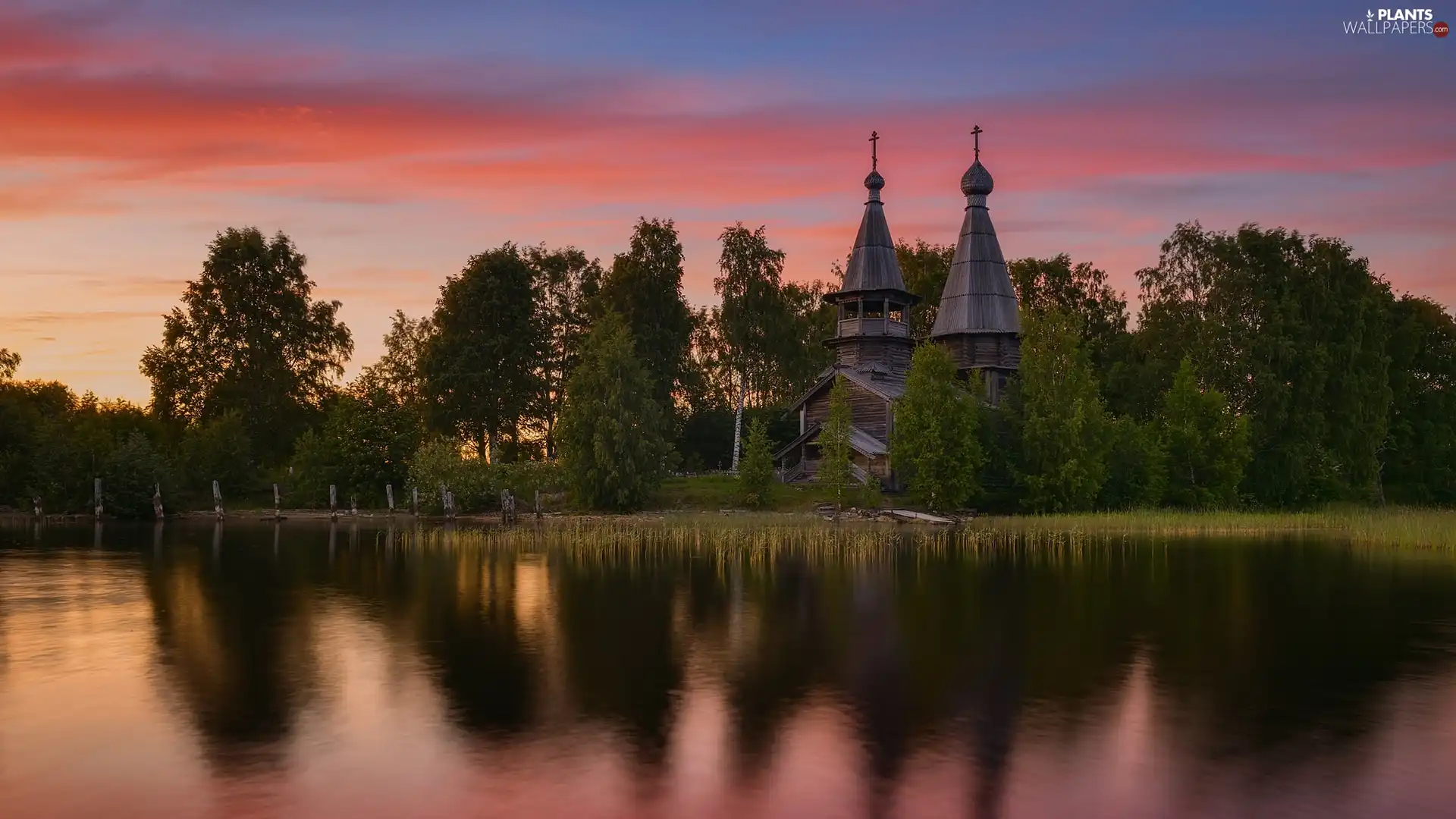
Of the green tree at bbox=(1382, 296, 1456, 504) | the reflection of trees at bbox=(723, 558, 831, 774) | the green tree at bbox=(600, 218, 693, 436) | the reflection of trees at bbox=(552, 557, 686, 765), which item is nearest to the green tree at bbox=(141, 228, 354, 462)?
the green tree at bbox=(600, 218, 693, 436)

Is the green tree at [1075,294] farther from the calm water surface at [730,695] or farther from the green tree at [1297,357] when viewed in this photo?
the calm water surface at [730,695]

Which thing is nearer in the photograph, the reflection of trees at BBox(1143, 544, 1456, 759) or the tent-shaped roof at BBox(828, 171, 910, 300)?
the reflection of trees at BBox(1143, 544, 1456, 759)

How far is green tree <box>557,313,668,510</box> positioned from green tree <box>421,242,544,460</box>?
17708 millimetres

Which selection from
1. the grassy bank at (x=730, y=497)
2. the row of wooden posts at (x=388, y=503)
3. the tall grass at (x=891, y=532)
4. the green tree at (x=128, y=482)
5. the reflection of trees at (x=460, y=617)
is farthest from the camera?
the green tree at (x=128, y=482)

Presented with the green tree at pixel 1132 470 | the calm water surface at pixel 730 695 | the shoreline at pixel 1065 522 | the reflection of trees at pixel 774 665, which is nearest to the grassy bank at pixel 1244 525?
the shoreline at pixel 1065 522

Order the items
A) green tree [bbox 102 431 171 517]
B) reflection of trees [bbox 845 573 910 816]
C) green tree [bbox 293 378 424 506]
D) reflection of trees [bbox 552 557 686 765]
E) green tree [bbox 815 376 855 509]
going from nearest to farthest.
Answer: reflection of trees [bbox 845 573 910 816], reflection of trees [bbox 552 557 686 765], green tree [bbox 815 376 855 509], green tree [bbox 102 431 171 517], green tree [bbox 293 378 424 506]

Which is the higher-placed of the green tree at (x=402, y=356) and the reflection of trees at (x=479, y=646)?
the green tree at (x=402, y=356)

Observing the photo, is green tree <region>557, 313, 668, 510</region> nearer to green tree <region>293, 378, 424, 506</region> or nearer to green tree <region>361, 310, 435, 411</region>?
green tree <region>293, 378, 424, 506</region>

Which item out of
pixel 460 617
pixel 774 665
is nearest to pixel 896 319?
pixel 460 617

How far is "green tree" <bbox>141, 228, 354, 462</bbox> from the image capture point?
262ft

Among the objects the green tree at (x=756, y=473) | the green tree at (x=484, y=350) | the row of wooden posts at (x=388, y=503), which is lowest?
the row of wooden posts at (x=388, y=503)

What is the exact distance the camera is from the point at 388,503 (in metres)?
69.2

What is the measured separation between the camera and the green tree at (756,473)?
2352 inches

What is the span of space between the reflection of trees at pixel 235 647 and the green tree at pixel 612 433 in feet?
76.8
